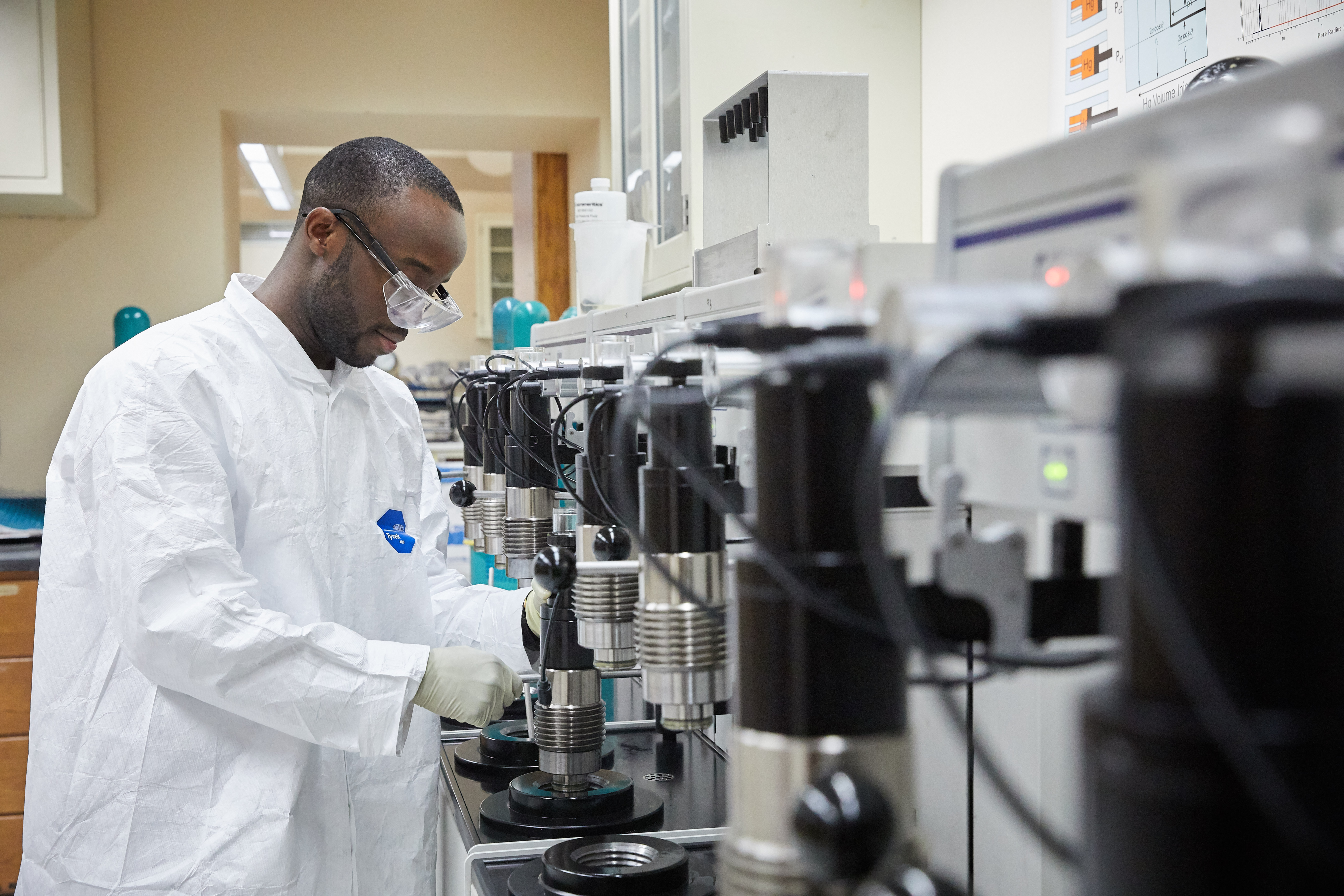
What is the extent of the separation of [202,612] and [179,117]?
3471 millimetres

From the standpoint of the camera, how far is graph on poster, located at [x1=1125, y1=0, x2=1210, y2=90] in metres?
1.71

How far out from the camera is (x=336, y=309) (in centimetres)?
166

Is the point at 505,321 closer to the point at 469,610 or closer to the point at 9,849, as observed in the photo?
the point at 469,610

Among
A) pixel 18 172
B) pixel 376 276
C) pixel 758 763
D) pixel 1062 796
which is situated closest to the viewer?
pixel 758 763

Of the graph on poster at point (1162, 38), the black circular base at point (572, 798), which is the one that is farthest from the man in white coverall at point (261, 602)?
the graph on poster at point (1162, 38)

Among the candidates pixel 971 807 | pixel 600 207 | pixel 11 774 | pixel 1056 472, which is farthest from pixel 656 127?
pixel 11 774

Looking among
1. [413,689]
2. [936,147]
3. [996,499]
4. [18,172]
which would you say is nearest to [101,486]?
[413,689]

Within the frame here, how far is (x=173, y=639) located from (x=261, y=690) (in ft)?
0.40

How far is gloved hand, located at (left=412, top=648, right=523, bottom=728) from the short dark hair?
0.66 m

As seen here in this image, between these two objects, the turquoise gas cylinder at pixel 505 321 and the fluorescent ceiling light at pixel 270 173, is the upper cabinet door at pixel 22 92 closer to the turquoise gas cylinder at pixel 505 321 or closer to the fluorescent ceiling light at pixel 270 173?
the fluorescent ceiling light at pixel 270 173

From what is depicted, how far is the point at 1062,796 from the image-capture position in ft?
3.32

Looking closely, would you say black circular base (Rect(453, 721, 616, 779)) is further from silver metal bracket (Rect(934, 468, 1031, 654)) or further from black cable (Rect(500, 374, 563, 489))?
silver metal bracket (Rect(934, 468, 1031, 654))

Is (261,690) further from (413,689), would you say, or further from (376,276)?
(376,276)

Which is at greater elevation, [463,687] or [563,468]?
[563,468]
